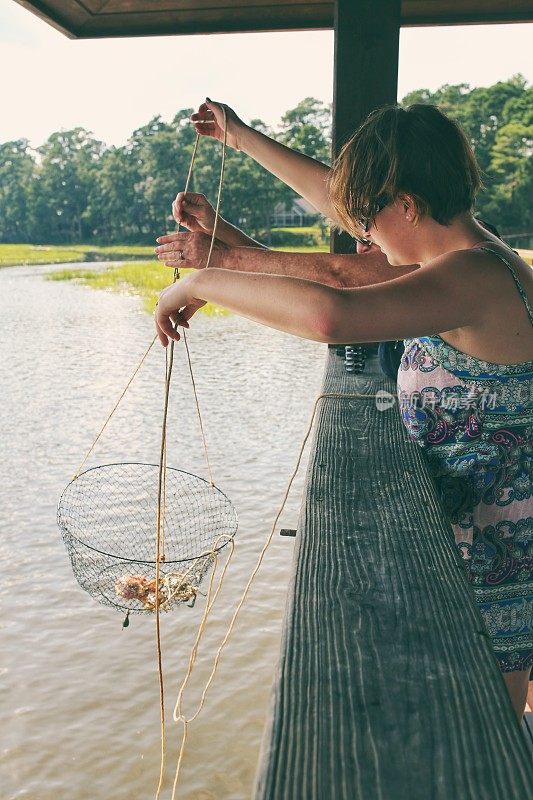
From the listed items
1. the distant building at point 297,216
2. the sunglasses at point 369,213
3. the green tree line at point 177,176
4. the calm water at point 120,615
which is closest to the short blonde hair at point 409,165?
the sunglasses at point 369,213

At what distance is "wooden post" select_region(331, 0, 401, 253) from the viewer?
8.38 ft

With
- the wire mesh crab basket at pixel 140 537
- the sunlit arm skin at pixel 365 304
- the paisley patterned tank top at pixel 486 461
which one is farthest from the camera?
the wire mesh crab basket at pixel 140 537

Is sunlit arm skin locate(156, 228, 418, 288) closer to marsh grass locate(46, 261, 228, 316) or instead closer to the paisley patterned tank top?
the paisley patterned tank top

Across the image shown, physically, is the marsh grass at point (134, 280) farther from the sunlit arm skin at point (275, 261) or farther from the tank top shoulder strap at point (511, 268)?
the tank top shoulder strap at point (511, 268)

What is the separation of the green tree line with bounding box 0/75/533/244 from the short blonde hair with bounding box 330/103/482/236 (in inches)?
1141

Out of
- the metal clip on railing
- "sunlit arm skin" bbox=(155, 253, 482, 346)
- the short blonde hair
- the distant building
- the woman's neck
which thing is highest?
the distant building

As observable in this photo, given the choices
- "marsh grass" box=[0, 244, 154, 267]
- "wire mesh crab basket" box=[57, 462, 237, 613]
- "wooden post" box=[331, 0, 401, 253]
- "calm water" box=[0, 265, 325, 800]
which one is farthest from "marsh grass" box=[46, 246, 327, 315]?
"wooden post" box=[331, 0, 401, 253]

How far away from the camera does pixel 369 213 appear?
130cm

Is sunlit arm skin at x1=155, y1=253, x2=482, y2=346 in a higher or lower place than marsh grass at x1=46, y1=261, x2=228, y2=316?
lower

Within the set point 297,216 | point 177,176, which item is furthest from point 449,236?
point 297,216

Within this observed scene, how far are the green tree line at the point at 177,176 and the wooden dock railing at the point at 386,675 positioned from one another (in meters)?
29.3

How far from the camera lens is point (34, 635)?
4207 mm

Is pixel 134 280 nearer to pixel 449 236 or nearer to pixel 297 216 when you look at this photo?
pixel 449 236

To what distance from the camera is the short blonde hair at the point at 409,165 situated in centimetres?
125
